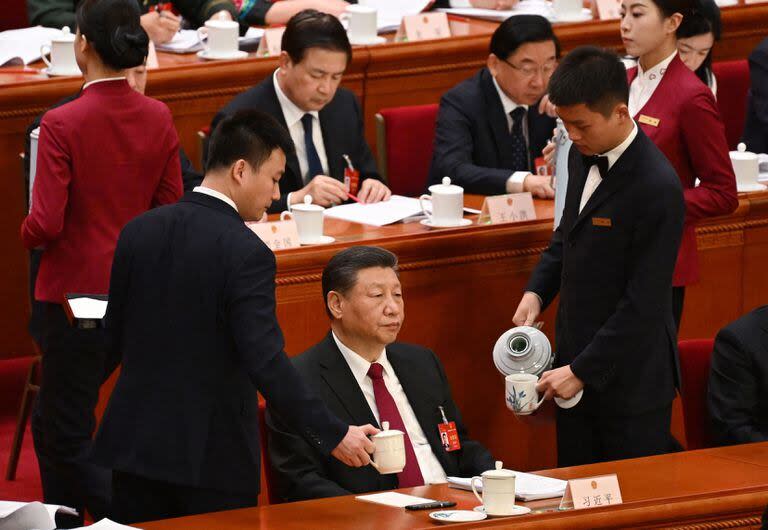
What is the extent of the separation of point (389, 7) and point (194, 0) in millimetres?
804

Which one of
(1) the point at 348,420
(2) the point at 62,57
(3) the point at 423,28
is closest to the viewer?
(1) the point at 348,420

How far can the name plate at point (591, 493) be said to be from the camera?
2682mm

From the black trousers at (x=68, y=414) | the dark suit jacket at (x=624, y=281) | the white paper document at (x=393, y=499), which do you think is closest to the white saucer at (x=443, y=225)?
the dark suit jacket at (x=624, y=281)

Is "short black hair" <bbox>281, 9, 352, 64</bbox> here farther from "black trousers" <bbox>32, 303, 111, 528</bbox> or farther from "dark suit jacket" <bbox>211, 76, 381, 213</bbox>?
"black trousers" <bbox>32, 303, 111, 528</bbox>

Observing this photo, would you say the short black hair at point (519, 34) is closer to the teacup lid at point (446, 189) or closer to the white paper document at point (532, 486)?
the teacup lid at point (446, 189)

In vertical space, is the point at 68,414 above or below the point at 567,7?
below

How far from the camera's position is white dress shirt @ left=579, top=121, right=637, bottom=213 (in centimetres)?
332

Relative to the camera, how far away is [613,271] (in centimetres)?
334

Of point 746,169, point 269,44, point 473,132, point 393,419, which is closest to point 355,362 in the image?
point 393,419

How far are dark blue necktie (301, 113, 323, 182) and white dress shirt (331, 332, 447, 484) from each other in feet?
4.44

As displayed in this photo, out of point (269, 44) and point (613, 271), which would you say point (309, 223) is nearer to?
point (613, 271)

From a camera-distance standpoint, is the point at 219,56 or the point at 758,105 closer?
the point at 758,105

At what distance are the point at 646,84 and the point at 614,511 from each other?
1528 millimetres

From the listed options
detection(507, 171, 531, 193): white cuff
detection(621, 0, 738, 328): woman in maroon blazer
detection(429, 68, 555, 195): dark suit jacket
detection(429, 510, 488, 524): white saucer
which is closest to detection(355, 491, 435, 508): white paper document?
detection(429, 510, 488, 524): white saucer
